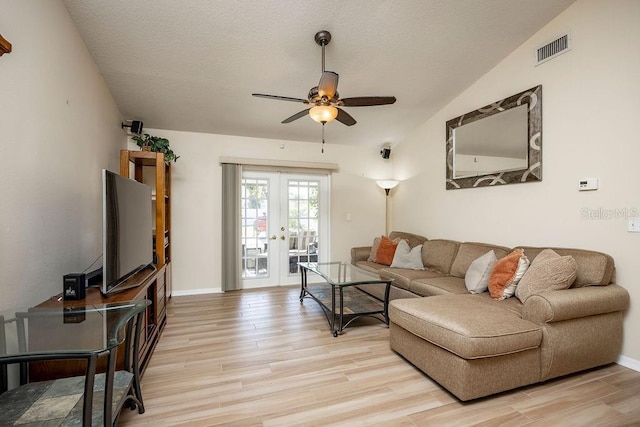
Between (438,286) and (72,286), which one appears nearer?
(72,286)

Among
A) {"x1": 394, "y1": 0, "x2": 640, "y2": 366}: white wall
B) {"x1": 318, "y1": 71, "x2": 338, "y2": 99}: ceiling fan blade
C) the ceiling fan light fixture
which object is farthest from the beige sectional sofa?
{"x1": 318, "y1": 71, "x2": 338, "y2": 99}: ceiling fan blade

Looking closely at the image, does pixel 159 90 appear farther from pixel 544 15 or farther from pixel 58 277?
pixel 544 15

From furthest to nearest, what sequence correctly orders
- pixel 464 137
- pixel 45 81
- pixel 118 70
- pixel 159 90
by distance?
pixel 464 137 → pixel 159 90 → pixel 118 70 → pixel 45 81

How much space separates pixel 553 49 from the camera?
9.31ft

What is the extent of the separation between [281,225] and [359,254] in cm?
140

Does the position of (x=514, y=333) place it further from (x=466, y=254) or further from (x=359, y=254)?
(x=359, y=254)

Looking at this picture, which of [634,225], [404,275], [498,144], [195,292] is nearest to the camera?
[634,225]

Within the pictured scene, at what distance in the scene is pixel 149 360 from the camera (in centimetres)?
239

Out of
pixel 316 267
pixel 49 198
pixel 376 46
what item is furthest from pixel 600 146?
pixel 49 198

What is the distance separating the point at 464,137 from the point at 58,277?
175 inches

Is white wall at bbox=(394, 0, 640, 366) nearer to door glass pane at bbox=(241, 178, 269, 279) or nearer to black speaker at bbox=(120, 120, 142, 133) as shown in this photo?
door glass pane at bbox=(241, 178, 269, 279)

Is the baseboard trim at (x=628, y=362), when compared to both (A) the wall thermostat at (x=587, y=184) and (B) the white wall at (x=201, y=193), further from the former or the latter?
(B) the white wall at (x=201, y=193)

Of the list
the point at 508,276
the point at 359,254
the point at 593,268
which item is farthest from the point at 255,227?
the point at 593,268

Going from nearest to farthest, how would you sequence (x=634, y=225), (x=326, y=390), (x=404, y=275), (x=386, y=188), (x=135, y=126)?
(x=326, y=390) → (x=634, y=225) → (x=404, y=275) → (x=135, y=126) → (x=386, y=188)
